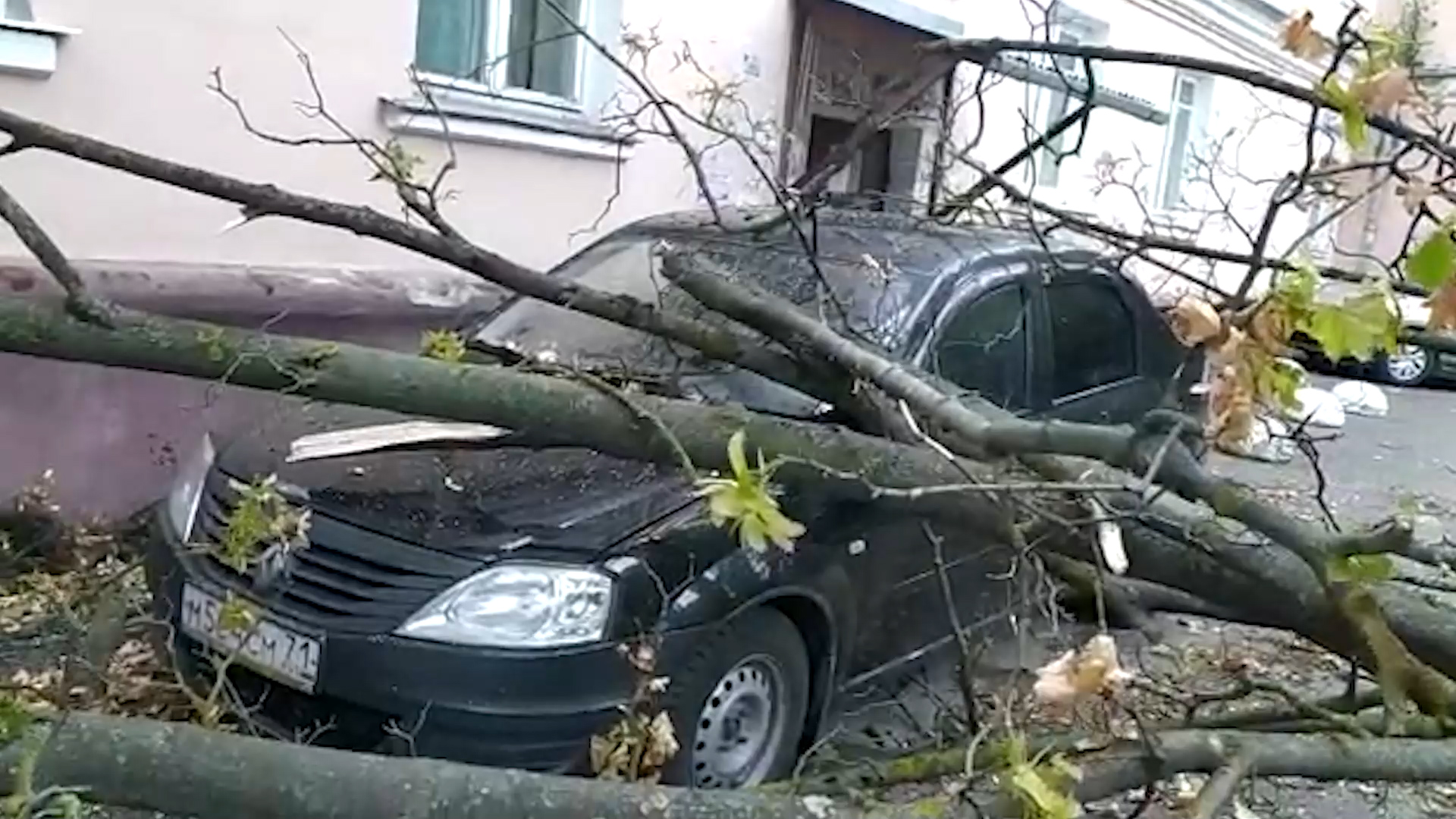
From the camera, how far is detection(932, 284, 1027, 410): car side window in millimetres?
4641

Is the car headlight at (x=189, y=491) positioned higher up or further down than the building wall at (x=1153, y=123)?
further down

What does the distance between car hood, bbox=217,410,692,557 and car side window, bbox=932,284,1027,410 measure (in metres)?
1.16

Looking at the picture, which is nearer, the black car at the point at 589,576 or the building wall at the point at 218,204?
the black car at the point at 589,576

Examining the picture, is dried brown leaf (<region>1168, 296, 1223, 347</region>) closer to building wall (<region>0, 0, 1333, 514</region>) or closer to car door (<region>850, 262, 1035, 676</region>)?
car door (<region>850, 262, 1035, 676</region>)

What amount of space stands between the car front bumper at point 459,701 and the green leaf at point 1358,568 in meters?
1.76

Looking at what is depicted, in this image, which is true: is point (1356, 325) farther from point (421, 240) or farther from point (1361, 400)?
point (1361, 400)

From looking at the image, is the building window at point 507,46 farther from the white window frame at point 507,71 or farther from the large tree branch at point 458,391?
the large tree branch at point 458,391

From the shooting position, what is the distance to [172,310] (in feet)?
19.8

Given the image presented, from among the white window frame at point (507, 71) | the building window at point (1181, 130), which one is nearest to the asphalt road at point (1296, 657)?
the white window frame at point (507, 71)

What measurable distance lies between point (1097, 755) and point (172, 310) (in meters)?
4.64

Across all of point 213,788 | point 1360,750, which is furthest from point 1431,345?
point 213,788

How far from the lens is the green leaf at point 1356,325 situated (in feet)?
6.24

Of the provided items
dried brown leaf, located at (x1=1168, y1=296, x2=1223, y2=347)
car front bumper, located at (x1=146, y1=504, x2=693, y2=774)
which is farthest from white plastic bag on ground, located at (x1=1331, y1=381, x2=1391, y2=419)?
dried brown leaf, located at (x1=1168, y1=296, x2=1223, y2=347)

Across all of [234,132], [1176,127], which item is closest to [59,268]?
[234,132]
